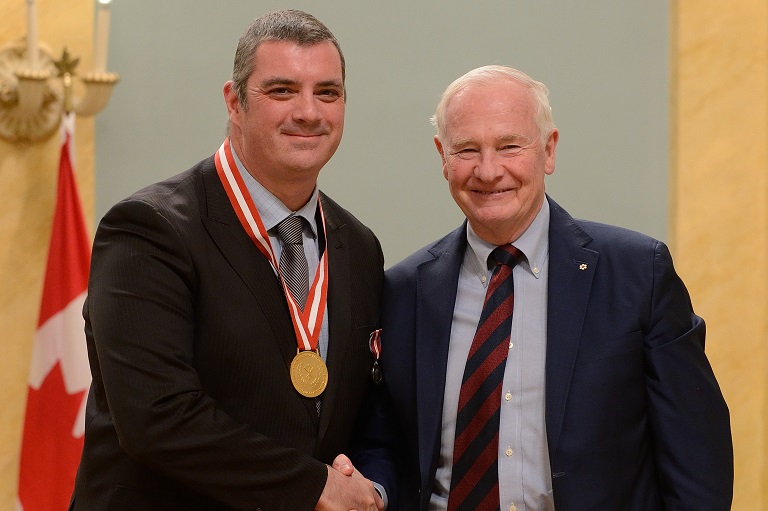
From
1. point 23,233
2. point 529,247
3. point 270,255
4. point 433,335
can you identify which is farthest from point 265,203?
point 23,233

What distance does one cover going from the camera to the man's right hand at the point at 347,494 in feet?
8.49

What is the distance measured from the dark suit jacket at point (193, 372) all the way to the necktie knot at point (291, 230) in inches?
4.5

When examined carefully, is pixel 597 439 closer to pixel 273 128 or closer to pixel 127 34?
pixel 273 128

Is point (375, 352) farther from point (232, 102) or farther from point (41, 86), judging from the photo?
point (41, 86)

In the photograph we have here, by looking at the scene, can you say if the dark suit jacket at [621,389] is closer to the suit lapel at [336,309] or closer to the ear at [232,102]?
the suit lapel at [336,309]

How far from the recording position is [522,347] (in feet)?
8.96

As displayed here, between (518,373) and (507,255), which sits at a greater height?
(507,255)

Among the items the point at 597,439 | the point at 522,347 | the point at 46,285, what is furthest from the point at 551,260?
the point at 46,285

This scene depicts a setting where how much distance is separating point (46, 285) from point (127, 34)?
111 cm

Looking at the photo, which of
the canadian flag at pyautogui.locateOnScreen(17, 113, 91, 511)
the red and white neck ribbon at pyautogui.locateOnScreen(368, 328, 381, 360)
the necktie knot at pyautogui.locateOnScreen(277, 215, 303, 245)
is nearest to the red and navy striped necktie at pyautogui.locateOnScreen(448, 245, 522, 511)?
the red and white neck ribbon at pyautogui.locateOnScreen(368, 328, 381, 360)

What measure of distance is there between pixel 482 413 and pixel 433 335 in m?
0.28

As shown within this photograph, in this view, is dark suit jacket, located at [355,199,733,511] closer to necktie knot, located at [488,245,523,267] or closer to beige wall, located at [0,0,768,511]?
Answer: necktie knot, located at [488,245,523,267]

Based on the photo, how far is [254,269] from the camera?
2678 mm

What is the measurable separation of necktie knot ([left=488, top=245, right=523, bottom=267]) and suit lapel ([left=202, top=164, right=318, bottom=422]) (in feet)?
1.94
